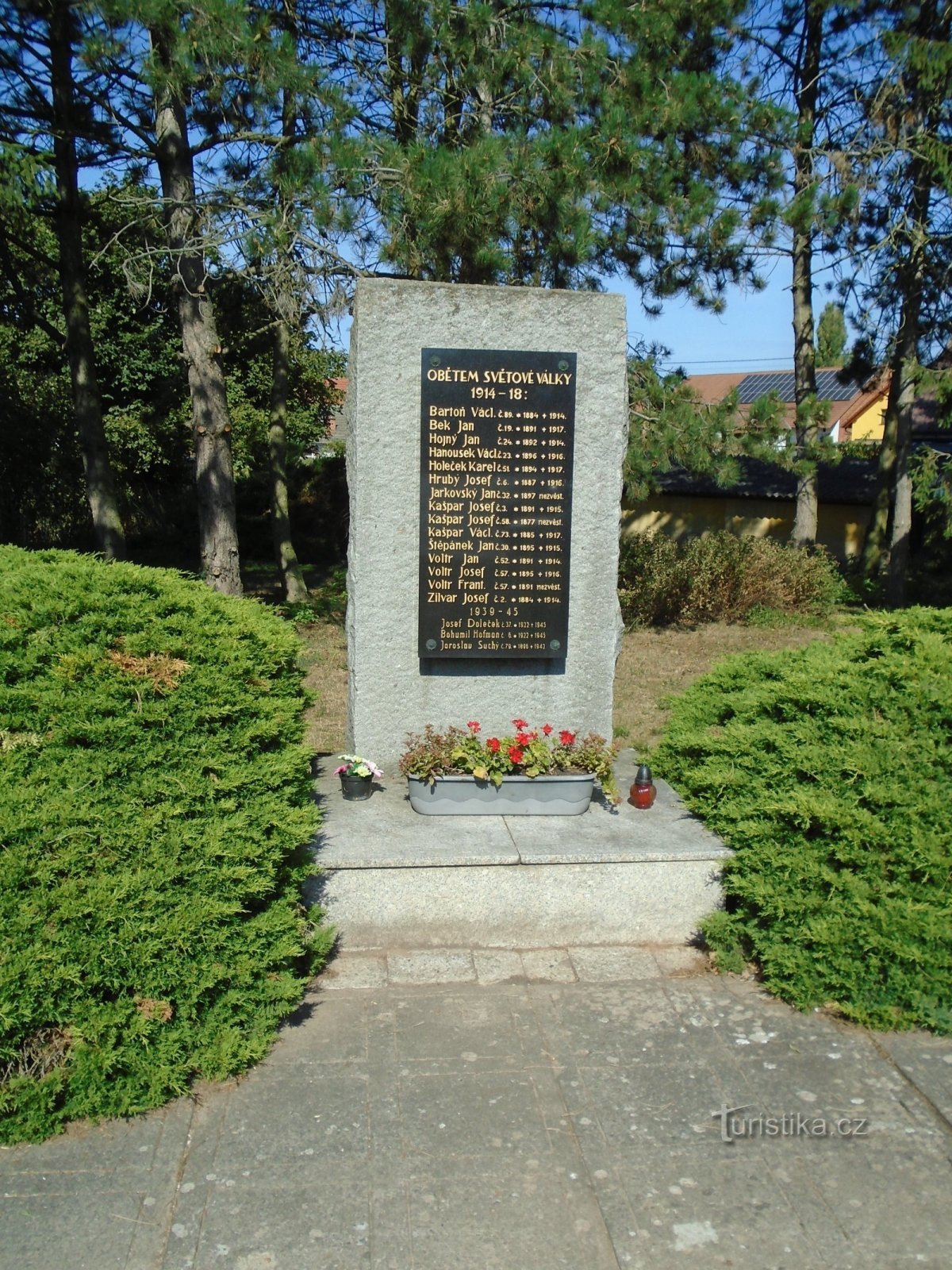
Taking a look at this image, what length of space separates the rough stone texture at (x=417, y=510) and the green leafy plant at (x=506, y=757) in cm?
34

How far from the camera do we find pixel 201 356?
994cm

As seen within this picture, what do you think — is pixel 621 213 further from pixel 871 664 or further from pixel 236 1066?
pixel 236 1066

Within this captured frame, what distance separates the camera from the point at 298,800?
12.7 ft

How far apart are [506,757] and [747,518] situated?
15520 millimetres

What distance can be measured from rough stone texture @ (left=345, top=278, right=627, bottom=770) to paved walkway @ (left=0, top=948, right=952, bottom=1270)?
1.53 m

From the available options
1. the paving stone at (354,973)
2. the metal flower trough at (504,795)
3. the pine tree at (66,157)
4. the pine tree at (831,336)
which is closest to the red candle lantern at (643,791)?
the metal flower trough at (504,795)

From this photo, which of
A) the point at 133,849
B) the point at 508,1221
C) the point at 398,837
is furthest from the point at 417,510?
the point at 508,1221

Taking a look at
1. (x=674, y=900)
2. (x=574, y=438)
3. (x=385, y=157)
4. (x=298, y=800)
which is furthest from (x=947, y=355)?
(x=298, y=800)

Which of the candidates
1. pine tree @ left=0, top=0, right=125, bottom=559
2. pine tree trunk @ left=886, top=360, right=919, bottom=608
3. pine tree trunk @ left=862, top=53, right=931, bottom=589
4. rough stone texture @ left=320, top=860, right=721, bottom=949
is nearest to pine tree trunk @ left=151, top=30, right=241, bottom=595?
pine tree @ left=0, top=0, right=125, bottom=559

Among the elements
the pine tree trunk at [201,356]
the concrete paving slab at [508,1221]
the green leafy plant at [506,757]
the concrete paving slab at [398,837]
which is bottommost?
the concrete paving slab at [508,1221]

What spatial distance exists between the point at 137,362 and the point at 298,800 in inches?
603

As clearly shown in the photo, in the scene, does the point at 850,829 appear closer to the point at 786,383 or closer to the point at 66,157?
the point at 66,157

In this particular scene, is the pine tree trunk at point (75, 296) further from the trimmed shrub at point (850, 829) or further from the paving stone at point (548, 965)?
the trimmed shrub at point (850, 829)

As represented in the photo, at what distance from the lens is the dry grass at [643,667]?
746 cm
